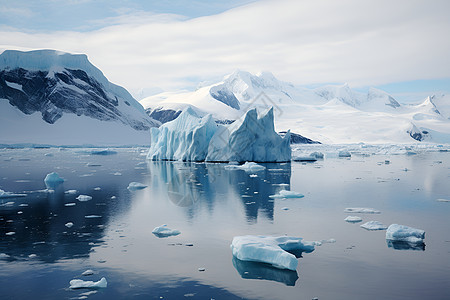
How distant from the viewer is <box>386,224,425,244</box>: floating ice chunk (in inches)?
337

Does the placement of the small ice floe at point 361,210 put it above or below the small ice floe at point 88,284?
above

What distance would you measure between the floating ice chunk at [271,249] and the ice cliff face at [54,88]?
8099cm

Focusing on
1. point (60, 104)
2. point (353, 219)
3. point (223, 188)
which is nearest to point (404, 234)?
point (353, 219)

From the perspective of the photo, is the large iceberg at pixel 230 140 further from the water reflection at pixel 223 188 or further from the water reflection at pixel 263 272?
the water reflection at pixel 263 272

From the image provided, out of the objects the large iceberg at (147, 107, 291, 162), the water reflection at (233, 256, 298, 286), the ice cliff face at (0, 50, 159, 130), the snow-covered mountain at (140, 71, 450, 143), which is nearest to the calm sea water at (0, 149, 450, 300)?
the water reflection at (233, 256, 298, 286)

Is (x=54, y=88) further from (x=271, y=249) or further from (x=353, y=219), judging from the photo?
(x=271, y=249)

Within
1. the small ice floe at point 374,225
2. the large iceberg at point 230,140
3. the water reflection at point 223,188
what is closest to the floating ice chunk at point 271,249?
the small ice floe at point 374,225

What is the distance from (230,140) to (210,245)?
21.8 meters

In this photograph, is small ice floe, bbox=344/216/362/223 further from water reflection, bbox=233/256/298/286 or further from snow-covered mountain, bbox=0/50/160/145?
snow-covered mountain, bbox=0/50/160/145

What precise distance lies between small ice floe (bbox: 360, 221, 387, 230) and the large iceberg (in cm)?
1967

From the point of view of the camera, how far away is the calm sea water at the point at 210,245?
20.1 ft

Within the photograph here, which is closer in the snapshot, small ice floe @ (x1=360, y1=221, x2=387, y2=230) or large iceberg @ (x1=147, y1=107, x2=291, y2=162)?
small ice floe @ (x1=360, y1=221, x2=387, y2=230)

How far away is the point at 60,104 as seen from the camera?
8475 cm

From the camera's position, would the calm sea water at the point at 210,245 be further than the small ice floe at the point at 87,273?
No
